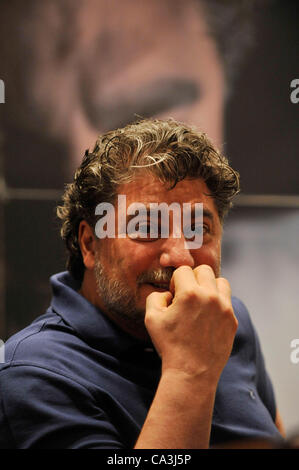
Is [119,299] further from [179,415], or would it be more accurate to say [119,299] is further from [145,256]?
[179,415]

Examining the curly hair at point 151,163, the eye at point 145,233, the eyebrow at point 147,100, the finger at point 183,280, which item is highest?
the eyebrow at point 147,100

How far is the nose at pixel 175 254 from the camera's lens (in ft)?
2.75

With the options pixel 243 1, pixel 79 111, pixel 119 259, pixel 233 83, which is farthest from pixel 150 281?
pixel 243 1

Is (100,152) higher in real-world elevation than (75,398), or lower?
higher

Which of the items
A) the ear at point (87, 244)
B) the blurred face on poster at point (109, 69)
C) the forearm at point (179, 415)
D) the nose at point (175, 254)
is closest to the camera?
the forearm at point (179, 415)

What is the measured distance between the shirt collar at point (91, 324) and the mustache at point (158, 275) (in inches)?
5.0

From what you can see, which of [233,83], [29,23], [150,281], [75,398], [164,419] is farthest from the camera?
[233,83]

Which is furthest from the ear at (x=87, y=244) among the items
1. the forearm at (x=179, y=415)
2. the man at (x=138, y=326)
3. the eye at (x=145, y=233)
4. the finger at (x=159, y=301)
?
the forearm at (x=179, y=415)

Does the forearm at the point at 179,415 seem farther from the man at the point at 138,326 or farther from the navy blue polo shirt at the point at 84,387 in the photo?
the navy blue polo shirt at the point at 84,387

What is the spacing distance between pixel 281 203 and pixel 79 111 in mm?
638

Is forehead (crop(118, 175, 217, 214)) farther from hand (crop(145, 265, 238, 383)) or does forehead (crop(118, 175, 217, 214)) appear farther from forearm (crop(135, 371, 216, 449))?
forearm (crop(135, 371, 216, 449))

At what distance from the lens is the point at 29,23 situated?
1.20 meters

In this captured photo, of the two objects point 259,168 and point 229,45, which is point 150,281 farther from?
point 229,45

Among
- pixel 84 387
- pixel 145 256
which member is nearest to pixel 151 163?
pixel 145 256
